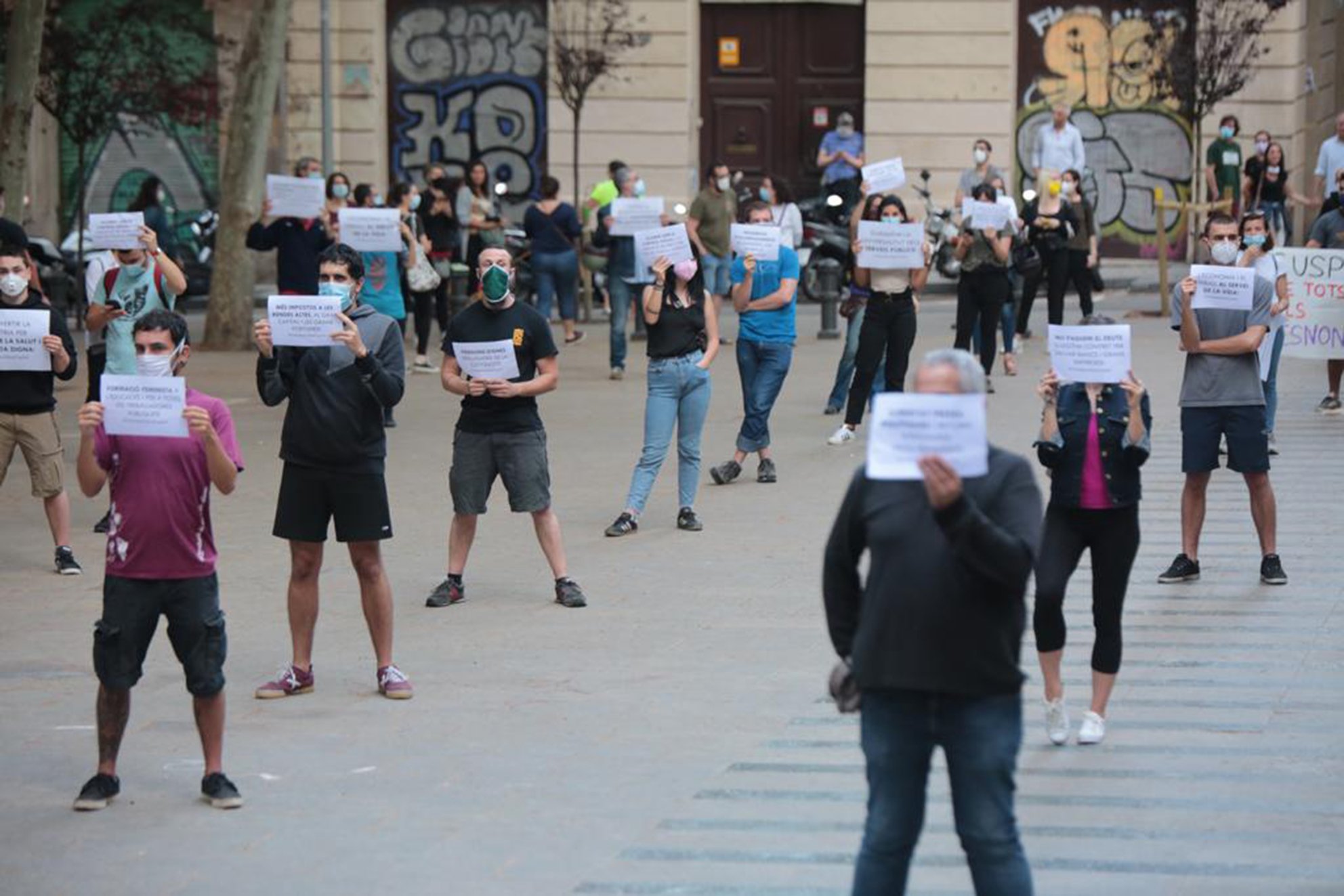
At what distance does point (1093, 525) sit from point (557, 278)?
13825 millimetres

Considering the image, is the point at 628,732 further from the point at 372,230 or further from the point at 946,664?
the point at 372,230

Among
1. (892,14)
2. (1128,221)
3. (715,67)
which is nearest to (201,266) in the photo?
(715,67)

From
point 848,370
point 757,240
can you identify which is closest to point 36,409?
point 757,240

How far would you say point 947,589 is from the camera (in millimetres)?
5734

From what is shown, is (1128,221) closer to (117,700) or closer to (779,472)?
(779,472)

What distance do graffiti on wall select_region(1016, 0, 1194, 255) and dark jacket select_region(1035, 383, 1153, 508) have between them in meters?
23.4

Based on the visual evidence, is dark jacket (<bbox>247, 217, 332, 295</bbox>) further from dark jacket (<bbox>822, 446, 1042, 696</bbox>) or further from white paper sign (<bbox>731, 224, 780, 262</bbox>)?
dark jacket (<bbox>822, 446, 1042, 696</bbox>)

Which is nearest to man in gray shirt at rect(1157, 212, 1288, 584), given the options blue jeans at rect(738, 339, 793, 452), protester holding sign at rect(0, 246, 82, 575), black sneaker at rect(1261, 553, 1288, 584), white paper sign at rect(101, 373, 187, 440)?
black sneaker at rect(1261, 553, 1288, 584)

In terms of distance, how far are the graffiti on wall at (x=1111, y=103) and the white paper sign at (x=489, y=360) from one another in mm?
21900

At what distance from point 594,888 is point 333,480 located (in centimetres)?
288

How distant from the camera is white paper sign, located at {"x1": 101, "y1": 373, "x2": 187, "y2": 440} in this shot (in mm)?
7566

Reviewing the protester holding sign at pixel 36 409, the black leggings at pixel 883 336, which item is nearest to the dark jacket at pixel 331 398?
the protester holding sign at pixel 36 409

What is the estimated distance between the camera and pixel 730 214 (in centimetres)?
2242

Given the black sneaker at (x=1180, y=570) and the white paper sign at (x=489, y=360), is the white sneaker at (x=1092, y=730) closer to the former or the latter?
the black sneaker at (x=1180, y=570)
